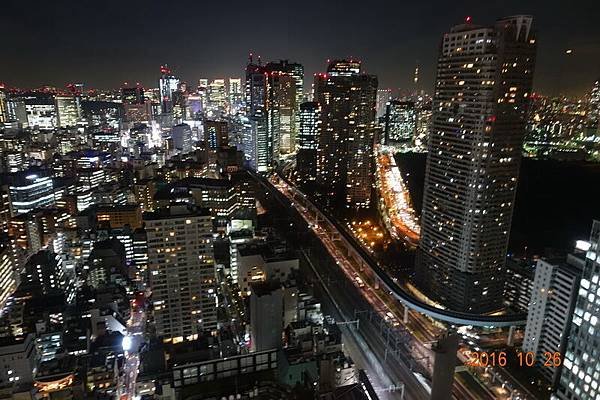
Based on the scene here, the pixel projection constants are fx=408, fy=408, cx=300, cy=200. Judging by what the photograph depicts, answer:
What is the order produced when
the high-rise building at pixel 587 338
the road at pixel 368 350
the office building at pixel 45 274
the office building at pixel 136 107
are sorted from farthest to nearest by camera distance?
1. the office building at pixel 136 107
2. the office building at pixel 45 274
3. the road at pixel 368 350
4. the high-rise building at pixel 587 338

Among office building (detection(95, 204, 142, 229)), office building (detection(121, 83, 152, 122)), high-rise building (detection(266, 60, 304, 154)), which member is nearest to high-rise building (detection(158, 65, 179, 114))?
office building (detection(121, 83, 152, 122))

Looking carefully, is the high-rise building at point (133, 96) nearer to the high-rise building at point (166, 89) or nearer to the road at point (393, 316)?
the high-rise building at point (166, 89)

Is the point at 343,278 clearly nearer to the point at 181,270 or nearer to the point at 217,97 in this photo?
the point at 181,270

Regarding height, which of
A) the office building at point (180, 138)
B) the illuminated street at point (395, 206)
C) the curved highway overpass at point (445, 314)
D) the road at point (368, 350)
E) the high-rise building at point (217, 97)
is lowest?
the road at point (368, 350)

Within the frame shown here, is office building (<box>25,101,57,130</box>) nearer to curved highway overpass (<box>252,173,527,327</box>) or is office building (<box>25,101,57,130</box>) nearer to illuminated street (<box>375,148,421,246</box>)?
illuminated street (<box>375,148,421,246</box>)

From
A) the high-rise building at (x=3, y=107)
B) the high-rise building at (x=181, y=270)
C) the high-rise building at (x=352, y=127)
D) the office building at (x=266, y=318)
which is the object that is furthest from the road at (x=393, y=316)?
the high-rise building at (x=3, y=107)
